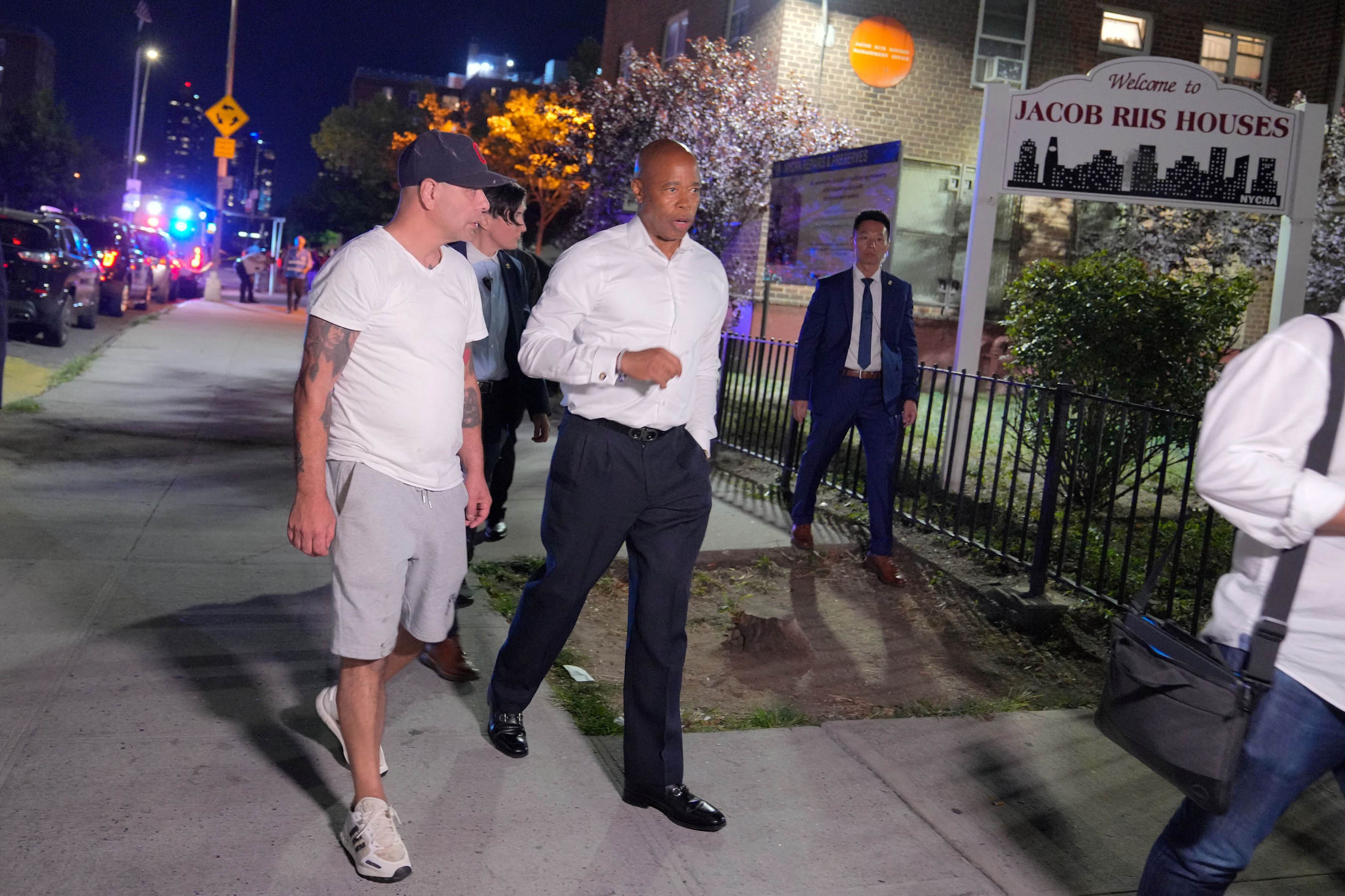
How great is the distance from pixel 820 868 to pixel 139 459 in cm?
715

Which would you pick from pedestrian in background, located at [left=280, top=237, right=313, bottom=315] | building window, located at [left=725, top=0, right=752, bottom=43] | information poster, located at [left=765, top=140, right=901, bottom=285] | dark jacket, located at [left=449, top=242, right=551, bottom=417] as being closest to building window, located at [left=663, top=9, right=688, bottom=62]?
building window, located at [left=725, top=0, right=752, bottom=43]

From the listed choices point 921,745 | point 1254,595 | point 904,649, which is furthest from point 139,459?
point 1254,595

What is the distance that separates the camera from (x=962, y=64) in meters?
21.8

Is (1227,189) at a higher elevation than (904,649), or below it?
higher

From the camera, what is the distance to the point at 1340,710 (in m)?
2.37

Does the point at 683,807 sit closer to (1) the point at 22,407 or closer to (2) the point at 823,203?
(2) the point at 823,203

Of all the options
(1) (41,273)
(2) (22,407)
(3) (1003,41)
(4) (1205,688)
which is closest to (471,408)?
(4) (1205,688)

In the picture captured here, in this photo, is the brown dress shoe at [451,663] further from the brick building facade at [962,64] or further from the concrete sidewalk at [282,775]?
the brick building facade at [962,64]

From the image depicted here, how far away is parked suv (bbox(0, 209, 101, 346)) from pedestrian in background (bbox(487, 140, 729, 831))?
14.5 meters

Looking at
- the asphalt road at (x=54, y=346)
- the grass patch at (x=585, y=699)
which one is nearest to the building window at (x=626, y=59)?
the asphalt road at (x=54, y=346)

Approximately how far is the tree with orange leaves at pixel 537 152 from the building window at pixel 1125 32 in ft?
48.3

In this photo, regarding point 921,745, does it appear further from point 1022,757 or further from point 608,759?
point 608,759

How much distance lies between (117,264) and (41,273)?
664cm

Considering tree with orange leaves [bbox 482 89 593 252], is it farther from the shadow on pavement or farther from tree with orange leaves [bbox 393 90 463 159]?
the shadow on pavement
